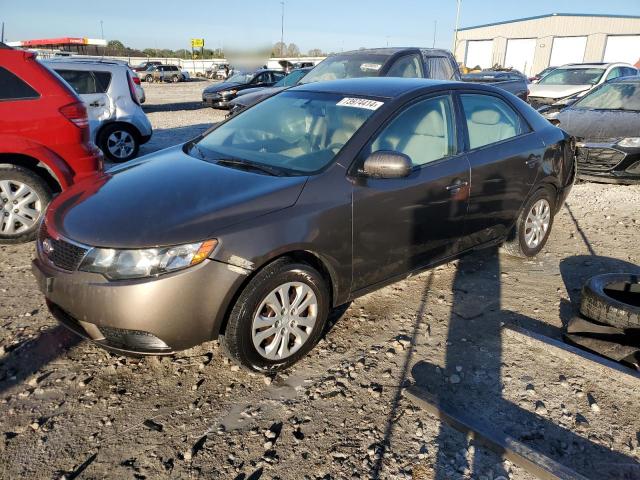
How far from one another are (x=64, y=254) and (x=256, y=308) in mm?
1064

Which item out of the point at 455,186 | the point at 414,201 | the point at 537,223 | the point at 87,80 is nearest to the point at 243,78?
the point at 87,80

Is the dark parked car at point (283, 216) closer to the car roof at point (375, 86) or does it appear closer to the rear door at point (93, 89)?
the car roof at point (375, 86)

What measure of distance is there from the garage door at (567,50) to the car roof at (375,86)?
4282 cm

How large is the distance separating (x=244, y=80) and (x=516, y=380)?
16929 millimetres

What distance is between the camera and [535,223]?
4621 mm

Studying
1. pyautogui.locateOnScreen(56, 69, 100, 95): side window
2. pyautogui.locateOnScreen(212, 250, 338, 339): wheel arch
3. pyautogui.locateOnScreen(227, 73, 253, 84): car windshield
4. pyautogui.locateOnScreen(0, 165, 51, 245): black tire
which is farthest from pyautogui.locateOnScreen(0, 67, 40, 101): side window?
pyautogui.locateOnScreen(227, 73, 253, 84): car windshield

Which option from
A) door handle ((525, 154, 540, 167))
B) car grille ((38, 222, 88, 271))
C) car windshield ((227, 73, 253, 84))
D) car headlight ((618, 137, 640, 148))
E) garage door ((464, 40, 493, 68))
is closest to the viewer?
car grille ((38, 222, 88, 271))

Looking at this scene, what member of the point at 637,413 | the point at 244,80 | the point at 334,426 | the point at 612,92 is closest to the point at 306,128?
the point at 334,426

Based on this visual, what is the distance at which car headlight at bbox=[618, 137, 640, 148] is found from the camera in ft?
22.4

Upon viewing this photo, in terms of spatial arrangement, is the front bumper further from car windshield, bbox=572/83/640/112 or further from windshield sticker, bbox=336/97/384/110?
car windshield, bbox=572/83/640/112

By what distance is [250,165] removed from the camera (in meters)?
3.20

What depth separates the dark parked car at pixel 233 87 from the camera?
55.9 ft

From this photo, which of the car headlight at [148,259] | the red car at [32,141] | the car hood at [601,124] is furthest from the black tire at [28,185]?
the car hood at [601,124]

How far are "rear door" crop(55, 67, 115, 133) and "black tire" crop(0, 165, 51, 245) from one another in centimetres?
406
